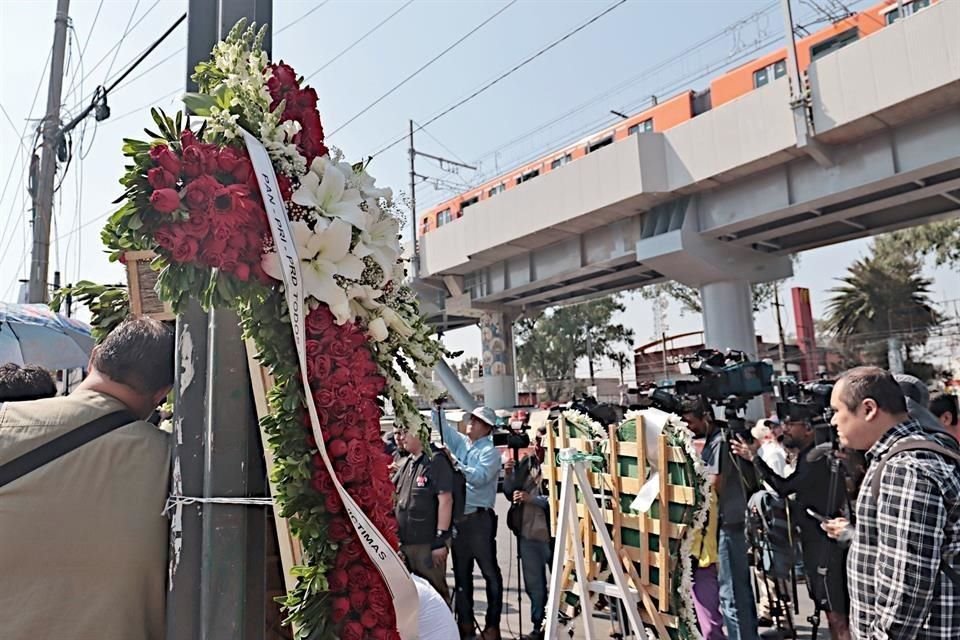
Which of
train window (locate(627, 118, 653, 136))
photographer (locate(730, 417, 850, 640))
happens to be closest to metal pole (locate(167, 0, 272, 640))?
photographer (locate(730, 417, 850, 640))

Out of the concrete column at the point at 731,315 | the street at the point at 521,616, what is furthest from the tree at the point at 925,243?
the street at the point at 521,616

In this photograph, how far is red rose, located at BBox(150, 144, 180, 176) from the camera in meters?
1.39

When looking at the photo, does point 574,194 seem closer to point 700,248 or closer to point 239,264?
point 700,248

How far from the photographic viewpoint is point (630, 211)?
58.0ft

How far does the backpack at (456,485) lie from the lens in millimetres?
4961

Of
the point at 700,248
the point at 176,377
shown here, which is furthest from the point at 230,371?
the point at 700,248

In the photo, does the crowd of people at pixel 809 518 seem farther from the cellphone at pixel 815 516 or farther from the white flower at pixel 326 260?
the white flower at pixel 326 260

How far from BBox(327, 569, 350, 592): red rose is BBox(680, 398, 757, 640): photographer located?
3.43 metres

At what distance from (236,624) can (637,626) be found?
2577 mm

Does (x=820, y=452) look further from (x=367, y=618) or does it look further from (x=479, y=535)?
(x=367, y=618)

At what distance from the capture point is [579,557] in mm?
3668

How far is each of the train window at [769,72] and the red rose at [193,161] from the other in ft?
55.2

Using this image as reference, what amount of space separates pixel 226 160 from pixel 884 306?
37.6 metres

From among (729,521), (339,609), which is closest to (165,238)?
(339,609)
